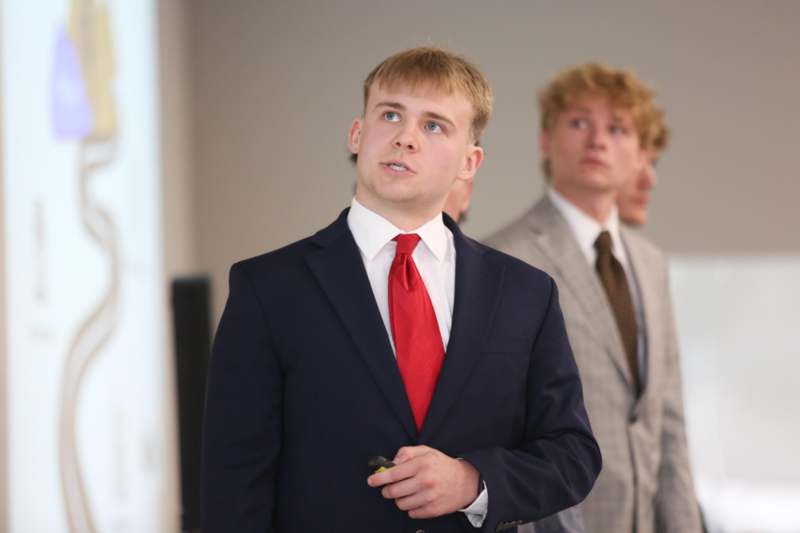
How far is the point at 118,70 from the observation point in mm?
3865

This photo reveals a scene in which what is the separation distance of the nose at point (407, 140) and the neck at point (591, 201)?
0.75 m

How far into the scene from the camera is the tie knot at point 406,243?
110 cm


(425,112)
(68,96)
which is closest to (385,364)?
(425,112)

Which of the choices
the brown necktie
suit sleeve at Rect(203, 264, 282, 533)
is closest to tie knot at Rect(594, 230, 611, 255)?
the brown necktie

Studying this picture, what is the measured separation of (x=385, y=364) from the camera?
108cm

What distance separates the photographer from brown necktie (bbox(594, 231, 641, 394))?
1723mm

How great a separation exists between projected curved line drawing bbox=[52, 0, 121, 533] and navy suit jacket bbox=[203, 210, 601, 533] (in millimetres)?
2199

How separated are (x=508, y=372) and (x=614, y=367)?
1.93 ft

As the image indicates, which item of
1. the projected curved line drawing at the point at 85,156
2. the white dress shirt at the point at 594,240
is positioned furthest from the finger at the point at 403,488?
the projected curved line drawing at the point at 85,156

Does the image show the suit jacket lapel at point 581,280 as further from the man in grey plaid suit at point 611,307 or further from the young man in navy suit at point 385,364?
the young man in navy suit at point 385,364

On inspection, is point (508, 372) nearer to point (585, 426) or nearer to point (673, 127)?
point (585, 426)

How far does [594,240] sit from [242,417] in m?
0.84

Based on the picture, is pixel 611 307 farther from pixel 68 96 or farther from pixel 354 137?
pixel 68 96

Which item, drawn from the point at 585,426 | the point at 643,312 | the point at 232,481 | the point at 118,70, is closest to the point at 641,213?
the point at 643,312
